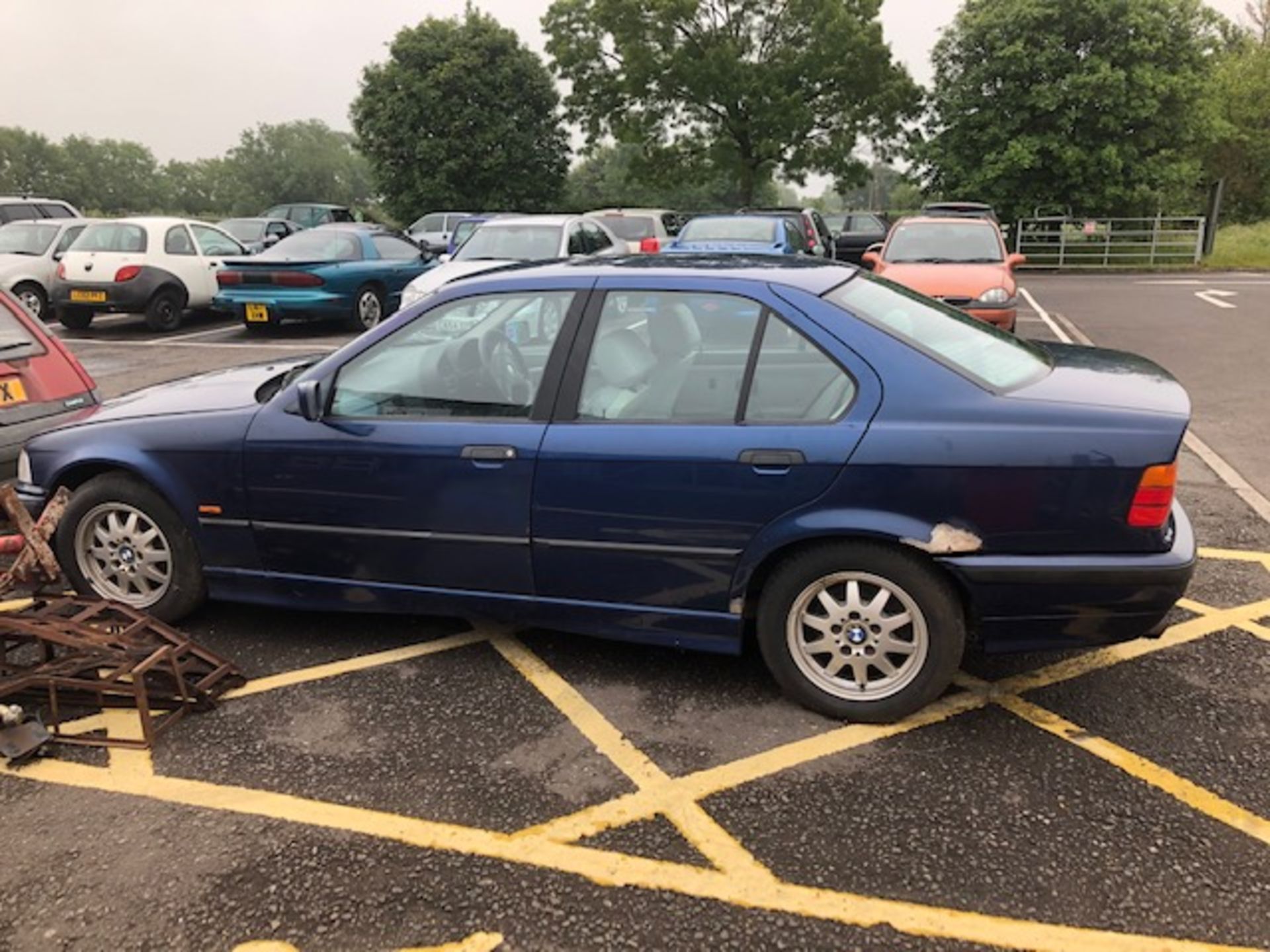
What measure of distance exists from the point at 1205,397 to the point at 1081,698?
6.27 metres

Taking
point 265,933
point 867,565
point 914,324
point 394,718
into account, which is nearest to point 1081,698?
point 867,565

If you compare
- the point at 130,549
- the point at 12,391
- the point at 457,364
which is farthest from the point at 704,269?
the point at 12,391

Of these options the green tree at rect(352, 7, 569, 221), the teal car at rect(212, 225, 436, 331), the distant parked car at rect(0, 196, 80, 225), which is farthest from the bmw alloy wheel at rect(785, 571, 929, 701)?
the green tree at rect(352, 7, 569, 221)

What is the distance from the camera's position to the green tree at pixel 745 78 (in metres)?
30.1

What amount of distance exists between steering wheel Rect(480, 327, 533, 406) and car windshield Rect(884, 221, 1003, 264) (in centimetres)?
832

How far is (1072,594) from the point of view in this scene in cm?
306

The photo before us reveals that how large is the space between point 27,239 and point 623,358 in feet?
48.6

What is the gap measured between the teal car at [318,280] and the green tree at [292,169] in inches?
3368

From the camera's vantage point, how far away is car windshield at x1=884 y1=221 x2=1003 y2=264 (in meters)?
11.1

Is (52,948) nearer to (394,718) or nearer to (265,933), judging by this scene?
(265,933)

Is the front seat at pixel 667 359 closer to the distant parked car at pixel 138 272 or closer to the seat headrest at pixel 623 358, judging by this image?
the seat headrest at pixel 623 358

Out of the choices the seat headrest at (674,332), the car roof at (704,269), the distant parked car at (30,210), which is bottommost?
the seat headrest at (674,332)

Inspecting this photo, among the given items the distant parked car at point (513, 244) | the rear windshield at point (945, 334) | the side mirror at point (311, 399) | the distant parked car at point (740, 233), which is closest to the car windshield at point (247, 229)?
the distant parked car at point (513, 244)

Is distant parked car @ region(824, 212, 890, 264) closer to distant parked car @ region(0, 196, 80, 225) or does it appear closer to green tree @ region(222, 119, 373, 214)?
distant parked car @ region(0, 196, 80, 225)
